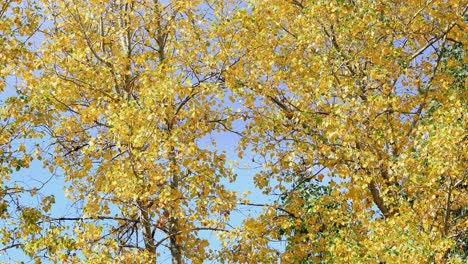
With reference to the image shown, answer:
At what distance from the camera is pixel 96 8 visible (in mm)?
17109

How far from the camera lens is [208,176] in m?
14.2

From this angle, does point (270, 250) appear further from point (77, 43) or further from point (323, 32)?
point (77, 43)

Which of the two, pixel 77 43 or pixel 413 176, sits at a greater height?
pixel 77 43

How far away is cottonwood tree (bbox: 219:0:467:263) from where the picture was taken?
14.5 meters

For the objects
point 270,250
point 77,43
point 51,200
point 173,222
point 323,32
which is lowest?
point 270,250

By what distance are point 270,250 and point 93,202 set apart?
4.33 metres

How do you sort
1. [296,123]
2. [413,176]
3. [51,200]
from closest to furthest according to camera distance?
[413,176], [51,200], [296,123]

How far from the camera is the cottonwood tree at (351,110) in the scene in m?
14.5

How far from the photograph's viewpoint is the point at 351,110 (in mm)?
15523

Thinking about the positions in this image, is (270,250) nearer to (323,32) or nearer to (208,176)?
(208,176)

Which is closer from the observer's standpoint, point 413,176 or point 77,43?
point 413,176

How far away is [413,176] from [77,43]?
31.1ft

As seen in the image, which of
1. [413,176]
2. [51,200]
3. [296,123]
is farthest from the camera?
[296,123]

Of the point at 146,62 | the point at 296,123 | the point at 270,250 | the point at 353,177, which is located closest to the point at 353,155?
the point at 353,177
